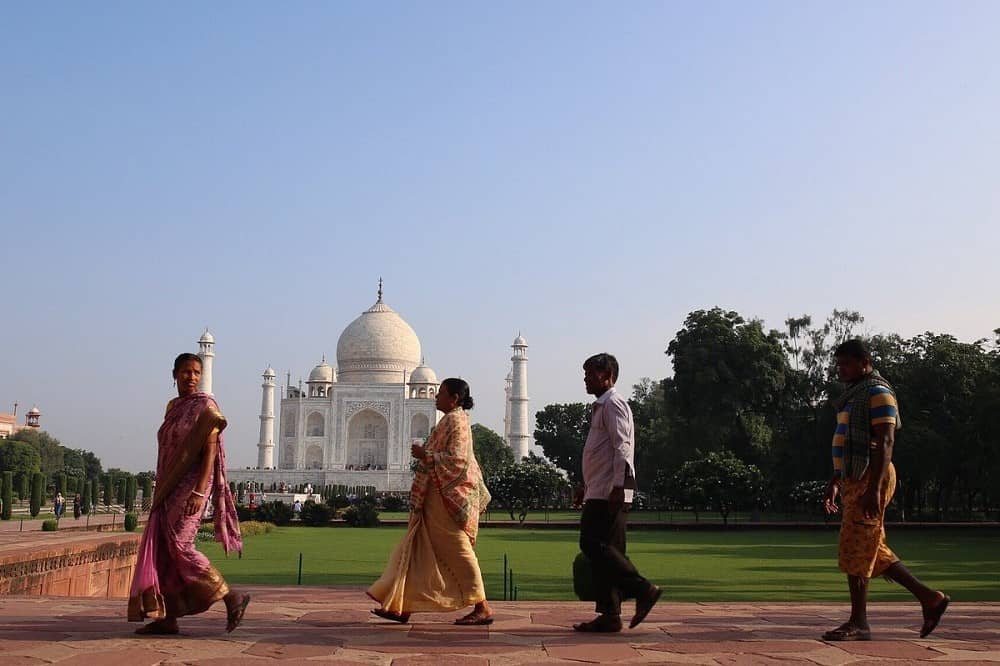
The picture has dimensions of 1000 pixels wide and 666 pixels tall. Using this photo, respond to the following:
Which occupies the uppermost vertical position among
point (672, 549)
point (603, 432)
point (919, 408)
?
point (919, 408)

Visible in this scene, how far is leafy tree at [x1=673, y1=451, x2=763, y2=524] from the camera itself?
87.9ft

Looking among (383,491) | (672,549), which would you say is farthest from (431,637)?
(383,491)

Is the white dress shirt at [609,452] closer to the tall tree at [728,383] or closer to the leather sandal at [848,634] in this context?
the leather sandal at [848,634]

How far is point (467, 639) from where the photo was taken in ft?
14.4

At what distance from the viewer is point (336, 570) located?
37.9ft

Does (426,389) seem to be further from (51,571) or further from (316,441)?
(51,571)

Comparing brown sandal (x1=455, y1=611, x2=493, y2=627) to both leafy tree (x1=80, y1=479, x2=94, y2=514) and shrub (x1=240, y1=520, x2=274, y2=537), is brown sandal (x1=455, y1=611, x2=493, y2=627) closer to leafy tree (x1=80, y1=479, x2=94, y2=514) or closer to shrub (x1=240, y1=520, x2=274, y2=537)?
shrub (x1=240, y1=520, x2=274, y2=537)

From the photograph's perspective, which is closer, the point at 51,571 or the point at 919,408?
the point at 51,571

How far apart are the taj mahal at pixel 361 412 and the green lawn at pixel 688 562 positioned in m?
28.1

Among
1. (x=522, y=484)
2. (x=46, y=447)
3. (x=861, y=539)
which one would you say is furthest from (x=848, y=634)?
(x=46, y=447)

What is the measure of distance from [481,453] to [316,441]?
8258 millimetres

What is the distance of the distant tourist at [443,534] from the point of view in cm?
484

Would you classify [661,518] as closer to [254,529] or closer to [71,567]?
[254,529]

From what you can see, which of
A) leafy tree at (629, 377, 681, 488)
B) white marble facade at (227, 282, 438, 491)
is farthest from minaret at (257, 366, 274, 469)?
leafy tree at (629, 377, 681, 488)
